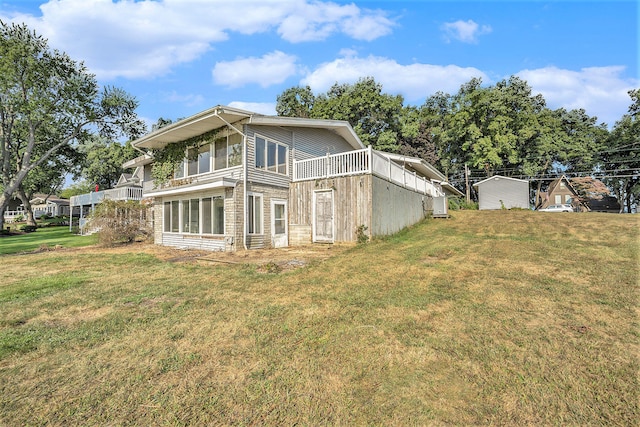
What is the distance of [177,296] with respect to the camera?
529 cm

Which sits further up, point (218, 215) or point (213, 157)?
A: point (213, 157)

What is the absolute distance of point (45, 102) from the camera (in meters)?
22.7

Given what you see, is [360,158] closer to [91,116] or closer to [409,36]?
[409,36]

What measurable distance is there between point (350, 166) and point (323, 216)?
2.33m

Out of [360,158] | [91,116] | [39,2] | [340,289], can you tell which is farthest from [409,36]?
[91,116]

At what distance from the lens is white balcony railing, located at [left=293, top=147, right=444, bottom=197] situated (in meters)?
11.0

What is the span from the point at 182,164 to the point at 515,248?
1419 centimetres

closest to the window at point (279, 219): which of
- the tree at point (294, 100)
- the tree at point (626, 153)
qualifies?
the tree at point (294, 100)

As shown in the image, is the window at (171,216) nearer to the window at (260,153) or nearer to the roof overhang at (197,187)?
the roof overhang at (197,187)

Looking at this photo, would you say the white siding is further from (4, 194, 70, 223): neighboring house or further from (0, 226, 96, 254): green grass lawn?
(4, 194, 70, 223): neighboring house

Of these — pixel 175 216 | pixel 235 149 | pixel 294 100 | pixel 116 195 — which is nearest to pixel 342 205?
pixel 235 149

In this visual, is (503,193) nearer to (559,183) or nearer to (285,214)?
(559,183)

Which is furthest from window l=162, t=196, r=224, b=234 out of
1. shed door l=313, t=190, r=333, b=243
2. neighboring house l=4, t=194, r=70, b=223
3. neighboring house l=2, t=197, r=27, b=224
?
neighboring house l=4, t=194, r=70, b=223

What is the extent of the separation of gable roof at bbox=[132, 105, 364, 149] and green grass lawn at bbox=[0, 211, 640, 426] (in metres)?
6.91
